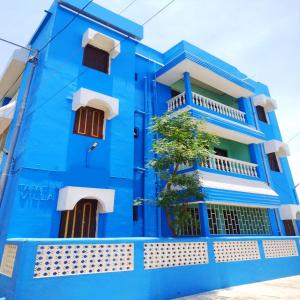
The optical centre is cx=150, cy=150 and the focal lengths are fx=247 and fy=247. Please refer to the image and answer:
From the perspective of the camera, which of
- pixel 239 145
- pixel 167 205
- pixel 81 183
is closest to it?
pixel 167 205

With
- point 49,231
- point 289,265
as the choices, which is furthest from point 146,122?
point 289,265

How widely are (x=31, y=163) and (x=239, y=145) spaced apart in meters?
10.1

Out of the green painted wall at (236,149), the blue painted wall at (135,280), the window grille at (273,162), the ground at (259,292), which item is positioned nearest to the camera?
the blue painted wall at (135,280)

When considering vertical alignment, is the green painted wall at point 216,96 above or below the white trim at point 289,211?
above

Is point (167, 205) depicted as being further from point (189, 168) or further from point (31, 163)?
point (31, 163)

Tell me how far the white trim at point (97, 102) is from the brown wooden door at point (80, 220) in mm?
2983

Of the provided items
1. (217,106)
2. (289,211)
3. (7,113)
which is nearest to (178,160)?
(217,106)

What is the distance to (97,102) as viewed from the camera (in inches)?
329

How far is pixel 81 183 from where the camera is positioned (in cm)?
738

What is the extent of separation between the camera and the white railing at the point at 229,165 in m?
9.62

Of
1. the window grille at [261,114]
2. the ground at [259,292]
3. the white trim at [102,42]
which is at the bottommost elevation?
→ the ground at [259,292]

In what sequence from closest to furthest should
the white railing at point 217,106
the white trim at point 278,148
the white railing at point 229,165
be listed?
the white railing at point 229,165 → the white railing at point 217,106 → the white trim at point 278,148

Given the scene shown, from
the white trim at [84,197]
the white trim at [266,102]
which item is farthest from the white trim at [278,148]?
the white trim at [84,197]

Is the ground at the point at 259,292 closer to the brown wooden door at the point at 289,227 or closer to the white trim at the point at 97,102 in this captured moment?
the brown wooden door at the point at 289,227
